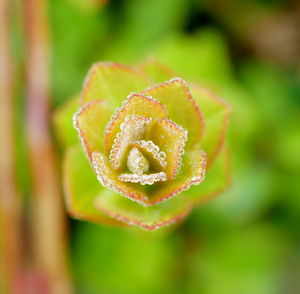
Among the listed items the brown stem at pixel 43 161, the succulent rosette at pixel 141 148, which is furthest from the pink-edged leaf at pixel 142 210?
the brown stem at pixel 43 161

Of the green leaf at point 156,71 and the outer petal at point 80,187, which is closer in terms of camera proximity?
the outer petal at point 80,187

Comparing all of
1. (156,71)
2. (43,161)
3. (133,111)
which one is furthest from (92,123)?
(43,161)

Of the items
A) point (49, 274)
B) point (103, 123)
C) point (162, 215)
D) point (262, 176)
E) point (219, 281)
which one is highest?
point (103, 123)

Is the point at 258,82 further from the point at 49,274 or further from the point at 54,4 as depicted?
the point at 49,274

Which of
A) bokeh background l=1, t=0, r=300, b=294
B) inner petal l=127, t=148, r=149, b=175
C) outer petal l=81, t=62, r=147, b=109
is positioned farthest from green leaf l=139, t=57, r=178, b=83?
bokeh background l=1, t=0, r=300, b=294

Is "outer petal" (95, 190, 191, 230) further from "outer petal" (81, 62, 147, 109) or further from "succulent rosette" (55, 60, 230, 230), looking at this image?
"outer petal" (81, 62, 147, 109)

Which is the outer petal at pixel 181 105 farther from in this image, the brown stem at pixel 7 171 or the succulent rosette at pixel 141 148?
the brown stem at pixel 7 171

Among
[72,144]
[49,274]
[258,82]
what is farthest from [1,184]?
[258,82]
